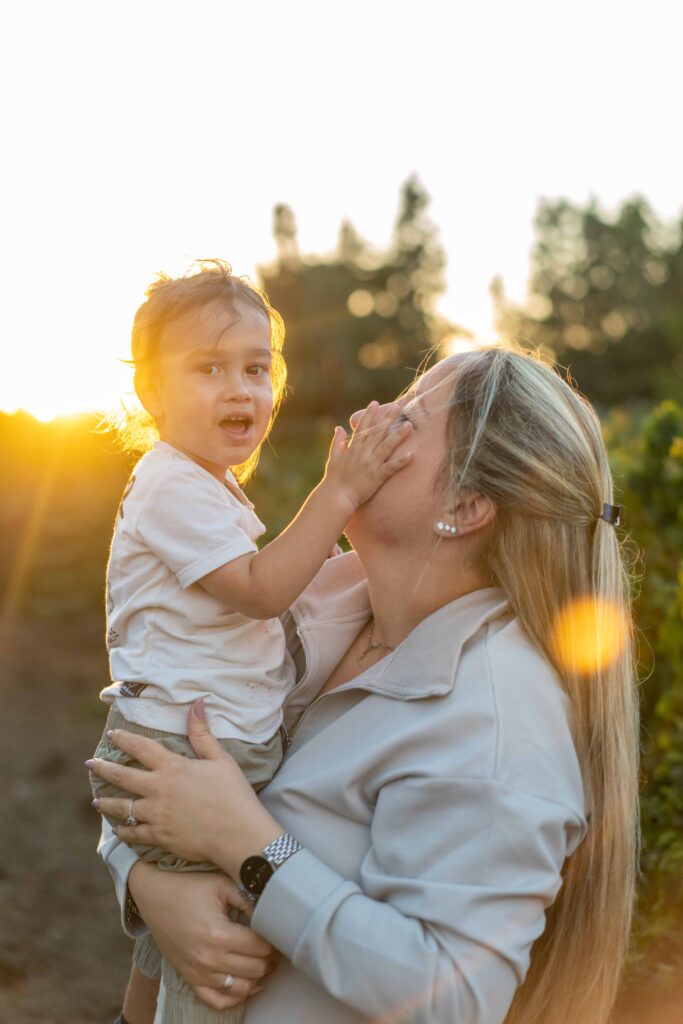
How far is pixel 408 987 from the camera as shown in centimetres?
171

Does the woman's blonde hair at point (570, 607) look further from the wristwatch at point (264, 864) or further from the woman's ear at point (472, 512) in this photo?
the wristwatch at point (264, 864)

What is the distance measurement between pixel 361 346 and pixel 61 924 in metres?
43.3

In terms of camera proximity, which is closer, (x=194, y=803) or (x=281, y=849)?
(x=281, y=849)

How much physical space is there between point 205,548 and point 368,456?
419 millimetres

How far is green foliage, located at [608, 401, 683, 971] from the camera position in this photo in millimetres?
3023

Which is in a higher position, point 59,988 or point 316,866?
point 316,866

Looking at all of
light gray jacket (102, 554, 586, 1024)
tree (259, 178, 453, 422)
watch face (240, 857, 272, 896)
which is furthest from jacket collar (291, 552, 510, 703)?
tree (259, 178, 453, 422)

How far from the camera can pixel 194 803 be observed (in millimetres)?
2012

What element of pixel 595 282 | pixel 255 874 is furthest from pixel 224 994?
pixel 595 282

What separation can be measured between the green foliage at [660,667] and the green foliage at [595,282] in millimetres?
51668

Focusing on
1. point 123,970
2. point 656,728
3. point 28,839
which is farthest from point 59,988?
point 656,728

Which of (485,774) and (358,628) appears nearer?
(485,774)

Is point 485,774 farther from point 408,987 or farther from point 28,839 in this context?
point 28,839

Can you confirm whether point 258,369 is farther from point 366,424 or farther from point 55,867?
point 55,867
